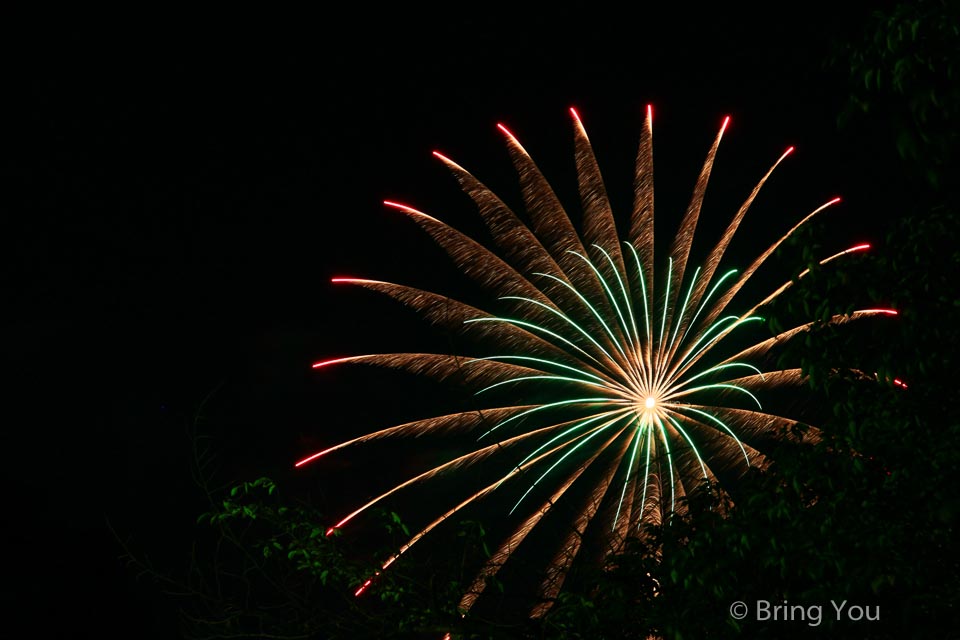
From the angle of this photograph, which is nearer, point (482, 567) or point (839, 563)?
point (839, 563)

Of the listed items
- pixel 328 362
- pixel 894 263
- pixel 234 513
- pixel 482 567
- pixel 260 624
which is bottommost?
pixel 260 624

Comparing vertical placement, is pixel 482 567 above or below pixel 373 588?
above

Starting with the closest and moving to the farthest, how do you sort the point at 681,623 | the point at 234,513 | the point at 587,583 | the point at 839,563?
1. the point at 839,563
2. the point at 681,623
3. the point at 587,583
4. the point at 234,513

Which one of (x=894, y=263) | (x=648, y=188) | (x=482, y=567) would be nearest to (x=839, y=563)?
(x=894, y=263)

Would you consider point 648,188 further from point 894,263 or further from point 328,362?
point 894,263

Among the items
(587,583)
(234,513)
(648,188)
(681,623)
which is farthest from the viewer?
(648,188)

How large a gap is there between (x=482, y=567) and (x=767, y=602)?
4.64 m

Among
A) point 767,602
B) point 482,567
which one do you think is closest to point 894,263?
A: point 767,602

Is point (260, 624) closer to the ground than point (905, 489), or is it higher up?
closer to the ground

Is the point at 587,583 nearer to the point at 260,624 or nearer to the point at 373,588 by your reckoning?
the point at 373,588

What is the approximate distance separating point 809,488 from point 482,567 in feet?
16.9

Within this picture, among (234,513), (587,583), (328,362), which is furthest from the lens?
(328,362)

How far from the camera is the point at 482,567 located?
47.0 ft

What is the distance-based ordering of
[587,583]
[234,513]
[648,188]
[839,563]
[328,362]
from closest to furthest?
[839,563] → [587,583] → [234,513] → [328,362] → [648,188]
